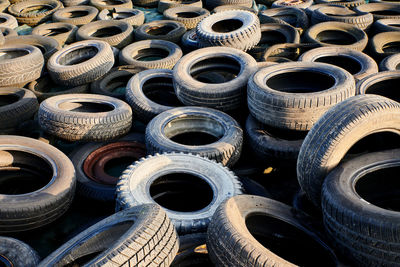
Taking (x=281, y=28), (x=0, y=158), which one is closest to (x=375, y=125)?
(x=0, y=158)

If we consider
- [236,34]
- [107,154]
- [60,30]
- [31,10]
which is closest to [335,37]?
[236,34]

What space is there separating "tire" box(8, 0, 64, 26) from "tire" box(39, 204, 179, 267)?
802 cm

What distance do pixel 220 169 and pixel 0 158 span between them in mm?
2838

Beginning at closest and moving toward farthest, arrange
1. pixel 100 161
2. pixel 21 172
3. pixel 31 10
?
1. pixel 21 172
2. pixel 100 161
3. pixel 31 10

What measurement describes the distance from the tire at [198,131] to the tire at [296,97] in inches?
17.7

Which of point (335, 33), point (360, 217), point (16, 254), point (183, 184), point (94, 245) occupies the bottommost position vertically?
point (183, 184)

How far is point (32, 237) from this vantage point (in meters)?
4.38

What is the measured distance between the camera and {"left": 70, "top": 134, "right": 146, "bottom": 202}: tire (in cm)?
475

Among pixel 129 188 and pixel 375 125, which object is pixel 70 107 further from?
pixel 375 125

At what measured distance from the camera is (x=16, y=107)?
5785 mm

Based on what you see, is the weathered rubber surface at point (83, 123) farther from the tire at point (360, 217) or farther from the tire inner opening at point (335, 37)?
the tire inner opening at point (335, 37)

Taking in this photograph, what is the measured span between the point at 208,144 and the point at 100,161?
1.64 meters

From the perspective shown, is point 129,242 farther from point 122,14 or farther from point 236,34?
point 122,14

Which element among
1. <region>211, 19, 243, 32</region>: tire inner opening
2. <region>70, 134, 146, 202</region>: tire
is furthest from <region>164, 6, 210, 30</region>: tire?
<region>70, 134, 146, 202</region>: tire
